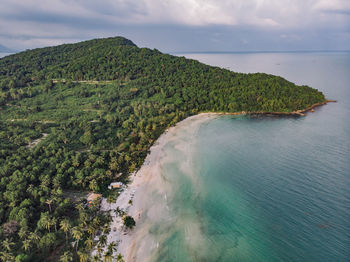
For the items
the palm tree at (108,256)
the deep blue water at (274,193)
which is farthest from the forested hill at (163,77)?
the palm tree at (108,256)

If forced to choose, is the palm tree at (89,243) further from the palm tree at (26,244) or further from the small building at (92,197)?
the small building at (92,197)

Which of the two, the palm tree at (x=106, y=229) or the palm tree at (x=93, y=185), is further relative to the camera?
the palm tree at (x=93, y=185)

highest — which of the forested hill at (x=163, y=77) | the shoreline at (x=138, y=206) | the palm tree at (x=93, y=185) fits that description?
the forested hill at (x=163, y=77)

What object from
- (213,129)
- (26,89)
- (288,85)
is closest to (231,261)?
(213,129)

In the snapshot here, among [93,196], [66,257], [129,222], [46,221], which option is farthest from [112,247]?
[93,196]

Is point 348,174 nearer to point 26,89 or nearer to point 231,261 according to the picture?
point 231,261

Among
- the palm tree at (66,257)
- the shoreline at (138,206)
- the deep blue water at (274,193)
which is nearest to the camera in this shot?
the palm tree at (66,257)
